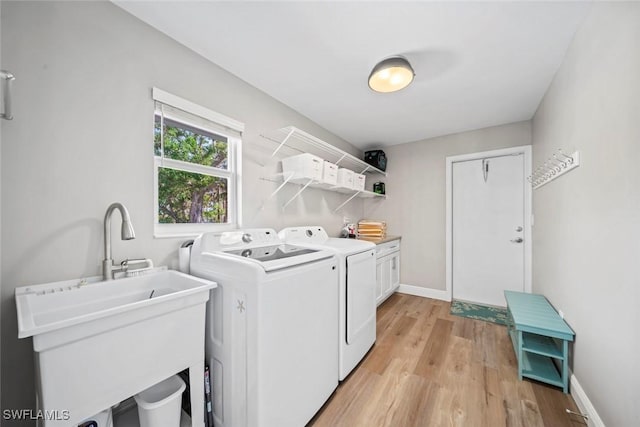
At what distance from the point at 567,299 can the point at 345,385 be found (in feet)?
5.75

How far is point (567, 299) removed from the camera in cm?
167

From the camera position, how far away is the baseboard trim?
3338 millimetres

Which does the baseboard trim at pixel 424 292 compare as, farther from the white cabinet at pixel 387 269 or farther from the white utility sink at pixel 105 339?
the white utility sink at pixel 105 339

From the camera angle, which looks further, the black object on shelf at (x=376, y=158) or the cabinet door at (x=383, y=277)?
the black object on shelf at (x=376, y=158)

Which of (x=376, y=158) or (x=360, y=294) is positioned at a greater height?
(x=376, y=158)

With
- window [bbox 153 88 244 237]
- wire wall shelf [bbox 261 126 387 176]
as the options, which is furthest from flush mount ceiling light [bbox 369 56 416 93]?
window [bbox 153 88 244 237]

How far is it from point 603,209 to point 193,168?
2.57 meters

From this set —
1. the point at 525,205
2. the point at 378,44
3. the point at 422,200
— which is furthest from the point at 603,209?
the point at 422,200

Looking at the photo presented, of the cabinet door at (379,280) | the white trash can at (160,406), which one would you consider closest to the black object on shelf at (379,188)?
the cabinet door at (379,280)

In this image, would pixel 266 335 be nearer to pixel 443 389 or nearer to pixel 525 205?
pixel 443 389

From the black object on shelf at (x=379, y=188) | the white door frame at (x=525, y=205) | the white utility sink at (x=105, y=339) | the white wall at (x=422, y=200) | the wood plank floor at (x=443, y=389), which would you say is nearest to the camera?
the white utility sink at (x=105, y=339)

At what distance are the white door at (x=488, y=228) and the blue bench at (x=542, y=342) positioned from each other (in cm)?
110

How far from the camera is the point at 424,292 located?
3.49 metres

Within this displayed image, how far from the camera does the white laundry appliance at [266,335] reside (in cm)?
113
